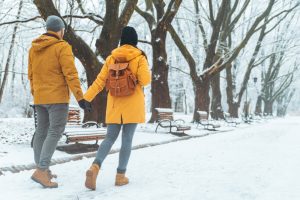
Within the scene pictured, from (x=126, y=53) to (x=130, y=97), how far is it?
0.51 metres

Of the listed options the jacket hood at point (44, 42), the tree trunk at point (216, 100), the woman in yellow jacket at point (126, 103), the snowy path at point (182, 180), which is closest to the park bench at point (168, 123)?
the snowy path at point (182, 180)

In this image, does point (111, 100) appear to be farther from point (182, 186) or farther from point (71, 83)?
point (182, 186)

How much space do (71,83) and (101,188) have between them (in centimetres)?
122

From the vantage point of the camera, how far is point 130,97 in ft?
15.5

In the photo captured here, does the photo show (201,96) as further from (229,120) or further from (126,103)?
(126,103)

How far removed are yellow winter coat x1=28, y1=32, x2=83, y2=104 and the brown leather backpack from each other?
1.23ft

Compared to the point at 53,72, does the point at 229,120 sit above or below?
below

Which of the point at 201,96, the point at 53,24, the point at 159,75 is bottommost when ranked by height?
the point at 201,96

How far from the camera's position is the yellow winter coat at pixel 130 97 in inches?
184

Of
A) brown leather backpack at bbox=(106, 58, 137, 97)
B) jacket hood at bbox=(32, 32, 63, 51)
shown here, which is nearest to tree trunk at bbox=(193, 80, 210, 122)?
brown leather backpack at bbox=(106, 58, 137, 97)

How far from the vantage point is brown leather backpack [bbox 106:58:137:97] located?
464 cm

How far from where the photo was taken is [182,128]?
42.9ft

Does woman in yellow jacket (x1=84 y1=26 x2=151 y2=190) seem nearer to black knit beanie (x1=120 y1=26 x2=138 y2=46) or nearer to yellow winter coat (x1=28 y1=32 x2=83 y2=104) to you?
black knit beanie (x1=120 y1=26 x2=138 y2=46)

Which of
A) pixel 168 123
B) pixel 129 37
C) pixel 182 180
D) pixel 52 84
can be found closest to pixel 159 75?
→ pixel 168 123
